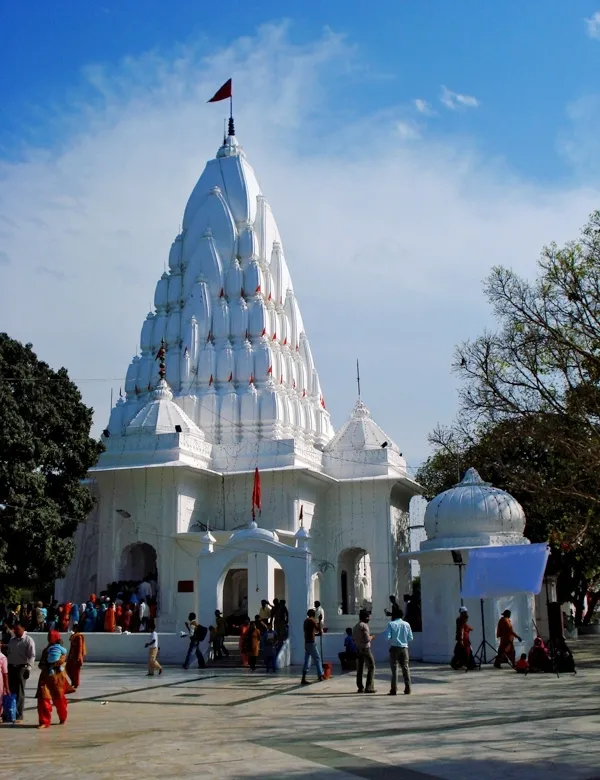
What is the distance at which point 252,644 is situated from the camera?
766 inches

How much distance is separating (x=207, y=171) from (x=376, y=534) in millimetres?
18388

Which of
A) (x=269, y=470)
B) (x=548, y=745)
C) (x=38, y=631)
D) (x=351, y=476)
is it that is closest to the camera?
(x=548, y=745)

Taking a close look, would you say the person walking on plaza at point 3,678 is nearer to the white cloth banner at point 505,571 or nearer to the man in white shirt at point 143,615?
the white cloth banner at point 505,571

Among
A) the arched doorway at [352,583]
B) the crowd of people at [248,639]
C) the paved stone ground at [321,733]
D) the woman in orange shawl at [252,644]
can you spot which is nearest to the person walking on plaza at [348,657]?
the crowd of people at [248,639]

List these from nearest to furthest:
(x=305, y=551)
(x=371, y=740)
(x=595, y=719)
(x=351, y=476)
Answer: (x=371, y=740), (x=595, y=719), (x=305, y=551), (x=351, y=476)

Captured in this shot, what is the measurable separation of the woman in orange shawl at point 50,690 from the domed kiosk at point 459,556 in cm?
1117

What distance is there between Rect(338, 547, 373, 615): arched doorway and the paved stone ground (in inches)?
703

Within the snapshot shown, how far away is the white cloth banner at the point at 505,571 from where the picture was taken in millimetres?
16500

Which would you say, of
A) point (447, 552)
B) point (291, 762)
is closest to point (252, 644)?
point (447, 552)

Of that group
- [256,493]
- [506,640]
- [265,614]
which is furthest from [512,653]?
[256,493]

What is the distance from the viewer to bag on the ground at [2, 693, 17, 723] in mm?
11734

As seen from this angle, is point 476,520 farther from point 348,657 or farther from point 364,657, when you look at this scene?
point 364,657

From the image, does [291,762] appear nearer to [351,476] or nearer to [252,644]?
[252,644]

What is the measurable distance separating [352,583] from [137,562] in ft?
28.5
